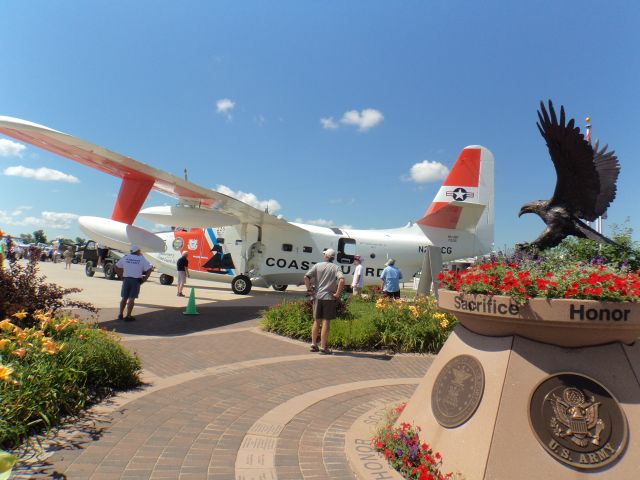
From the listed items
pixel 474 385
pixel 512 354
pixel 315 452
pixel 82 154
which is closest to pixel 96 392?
pixel 315 452

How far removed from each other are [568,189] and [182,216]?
11.6 meters

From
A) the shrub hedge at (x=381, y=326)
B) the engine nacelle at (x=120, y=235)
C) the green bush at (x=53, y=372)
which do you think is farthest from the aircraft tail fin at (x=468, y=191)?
the green bush at (x=53, y=372)

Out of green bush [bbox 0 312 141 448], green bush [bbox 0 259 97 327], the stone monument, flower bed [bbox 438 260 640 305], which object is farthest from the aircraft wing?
the stone monument

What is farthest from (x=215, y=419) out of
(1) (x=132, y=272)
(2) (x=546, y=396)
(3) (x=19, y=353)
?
(1) (x=132, y=272)

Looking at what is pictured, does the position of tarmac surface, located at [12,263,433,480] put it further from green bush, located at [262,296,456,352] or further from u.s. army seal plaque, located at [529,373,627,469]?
u.s. army seal plaque, located at [529,373,627,469]

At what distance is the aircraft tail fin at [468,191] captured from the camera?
18109 mm

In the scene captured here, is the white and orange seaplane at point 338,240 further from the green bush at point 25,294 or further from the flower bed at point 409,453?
the flower bed at point 409,453

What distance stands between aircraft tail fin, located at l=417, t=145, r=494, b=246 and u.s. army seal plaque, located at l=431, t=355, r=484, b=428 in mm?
15182

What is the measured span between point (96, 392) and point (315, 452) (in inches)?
114

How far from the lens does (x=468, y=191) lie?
18562 mm

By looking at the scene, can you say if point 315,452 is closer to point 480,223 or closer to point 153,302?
point 153,302

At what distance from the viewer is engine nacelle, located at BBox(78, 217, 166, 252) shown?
10938 millimetres

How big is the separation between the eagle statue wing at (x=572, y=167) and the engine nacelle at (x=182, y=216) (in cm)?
1112

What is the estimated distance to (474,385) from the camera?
316 centimetres
